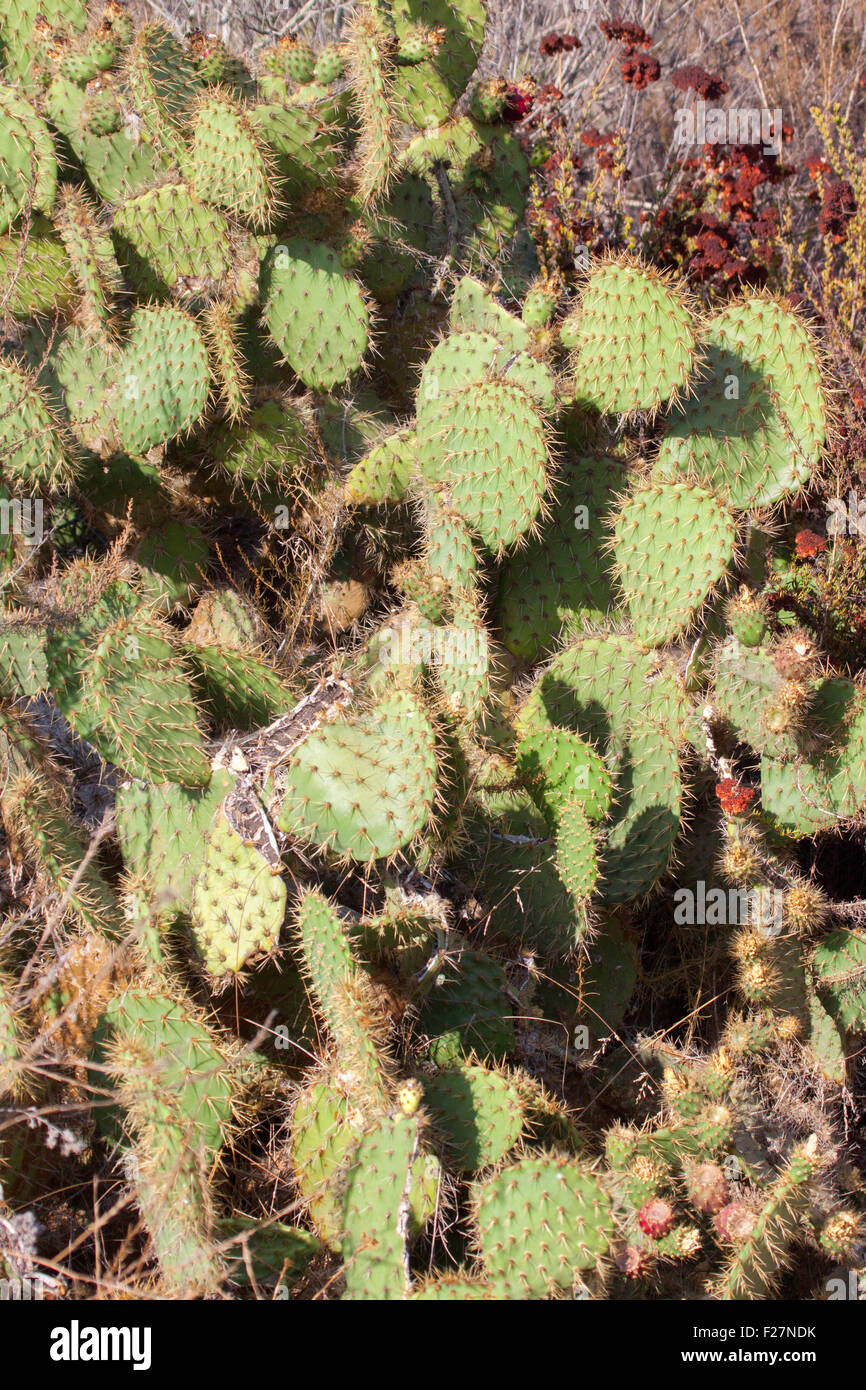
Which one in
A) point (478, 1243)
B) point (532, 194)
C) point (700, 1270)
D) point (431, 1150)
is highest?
point (532, 194)

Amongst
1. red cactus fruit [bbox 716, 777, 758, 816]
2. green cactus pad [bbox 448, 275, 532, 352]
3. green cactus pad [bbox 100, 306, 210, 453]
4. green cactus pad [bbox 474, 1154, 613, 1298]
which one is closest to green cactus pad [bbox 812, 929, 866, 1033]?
red cactus fruit [bbox 716, 777, 758, 816]

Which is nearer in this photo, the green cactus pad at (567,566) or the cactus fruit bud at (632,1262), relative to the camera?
the cactus fruit bud at (632,1262)

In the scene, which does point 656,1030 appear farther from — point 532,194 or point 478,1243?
point 532,194

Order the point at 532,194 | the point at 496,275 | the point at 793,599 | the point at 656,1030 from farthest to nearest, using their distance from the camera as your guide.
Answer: the point at 532,194 → the point at 496,275 → the point at 793,599 → the point at 656,1030

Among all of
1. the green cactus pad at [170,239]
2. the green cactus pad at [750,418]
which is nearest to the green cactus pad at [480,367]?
the green cactus pad at [750,418]

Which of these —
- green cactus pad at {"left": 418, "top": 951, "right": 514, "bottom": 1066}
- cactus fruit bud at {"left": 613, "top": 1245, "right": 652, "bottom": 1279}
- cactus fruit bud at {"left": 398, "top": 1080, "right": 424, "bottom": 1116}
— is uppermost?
green cactus pad at {"left": 418, "top": 951, "right": 514, "bottom": 1066}

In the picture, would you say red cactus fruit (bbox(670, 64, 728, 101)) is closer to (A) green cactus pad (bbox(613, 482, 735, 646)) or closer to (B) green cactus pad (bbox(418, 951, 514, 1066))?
(A) green cactus pad (bbox(613, 482, 735, 646))

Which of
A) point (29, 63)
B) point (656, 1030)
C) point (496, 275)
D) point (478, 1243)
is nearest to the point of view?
point (478, 1243)

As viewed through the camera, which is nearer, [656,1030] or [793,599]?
[656,1030]

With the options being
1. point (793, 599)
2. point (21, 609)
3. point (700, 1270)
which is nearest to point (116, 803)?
point (21, 609)

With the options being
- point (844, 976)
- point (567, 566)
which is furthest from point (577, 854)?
point (567, 566)

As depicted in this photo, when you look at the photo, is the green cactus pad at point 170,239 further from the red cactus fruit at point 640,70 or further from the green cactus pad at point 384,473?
the red cactus fruit at point 640,70
